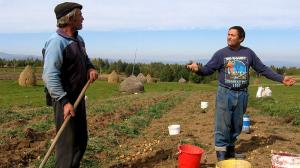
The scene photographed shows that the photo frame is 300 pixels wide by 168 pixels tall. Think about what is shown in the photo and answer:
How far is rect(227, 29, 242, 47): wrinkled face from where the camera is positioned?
6871mm

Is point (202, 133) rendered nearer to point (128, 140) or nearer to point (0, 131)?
point (128, 140)

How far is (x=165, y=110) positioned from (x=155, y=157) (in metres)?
9.13

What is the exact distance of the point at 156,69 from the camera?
67312 mm

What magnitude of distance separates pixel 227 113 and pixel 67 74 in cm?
302

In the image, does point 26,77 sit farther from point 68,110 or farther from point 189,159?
point 68,110

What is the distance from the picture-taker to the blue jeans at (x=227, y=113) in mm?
6949

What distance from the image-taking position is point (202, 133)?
34.0 ft

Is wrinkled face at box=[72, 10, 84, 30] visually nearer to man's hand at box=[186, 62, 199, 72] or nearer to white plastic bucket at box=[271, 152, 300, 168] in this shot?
man's hand at box=[186, 62, 199, 72]

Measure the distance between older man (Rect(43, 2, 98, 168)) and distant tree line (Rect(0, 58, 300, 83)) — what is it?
160 feet

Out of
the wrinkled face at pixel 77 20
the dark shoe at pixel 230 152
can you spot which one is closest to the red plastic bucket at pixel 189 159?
the dark shoe at pixel 230 152

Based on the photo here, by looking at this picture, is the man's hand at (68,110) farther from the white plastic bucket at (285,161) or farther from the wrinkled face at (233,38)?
the wrinkled face at (233,38)

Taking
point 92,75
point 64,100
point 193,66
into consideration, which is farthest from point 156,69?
point 64,100

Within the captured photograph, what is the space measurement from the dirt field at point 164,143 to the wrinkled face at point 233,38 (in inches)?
82.6

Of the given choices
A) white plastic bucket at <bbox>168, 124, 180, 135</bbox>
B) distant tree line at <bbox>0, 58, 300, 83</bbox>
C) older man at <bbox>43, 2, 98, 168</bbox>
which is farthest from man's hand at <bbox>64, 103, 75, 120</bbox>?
distant tree line at <bbox>0, 58, 300, 83</bbox>
